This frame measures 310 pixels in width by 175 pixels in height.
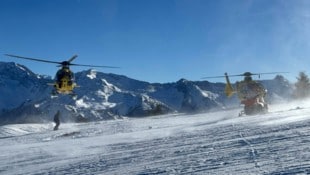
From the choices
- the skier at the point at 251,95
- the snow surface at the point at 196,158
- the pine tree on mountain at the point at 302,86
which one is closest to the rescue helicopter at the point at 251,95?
the skier at the point at 251,95

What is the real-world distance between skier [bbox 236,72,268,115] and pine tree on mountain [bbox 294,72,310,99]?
5105cm

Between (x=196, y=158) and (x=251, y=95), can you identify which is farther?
(x=251, y=95)

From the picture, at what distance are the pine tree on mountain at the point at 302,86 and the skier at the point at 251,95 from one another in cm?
5105

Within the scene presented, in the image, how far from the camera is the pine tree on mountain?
8300cm

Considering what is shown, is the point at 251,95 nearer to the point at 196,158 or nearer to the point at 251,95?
the point at 251,95

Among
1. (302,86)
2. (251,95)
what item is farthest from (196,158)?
(302,86)

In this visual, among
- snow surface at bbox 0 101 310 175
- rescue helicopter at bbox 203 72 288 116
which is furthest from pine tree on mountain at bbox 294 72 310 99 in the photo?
snow surface at bbox 0 101 310 175

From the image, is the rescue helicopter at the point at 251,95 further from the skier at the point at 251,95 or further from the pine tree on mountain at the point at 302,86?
the pine tree on mountain at the point at 302,86

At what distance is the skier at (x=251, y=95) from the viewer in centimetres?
A: 3262

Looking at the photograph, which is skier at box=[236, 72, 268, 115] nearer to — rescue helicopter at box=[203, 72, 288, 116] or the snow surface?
rescue helicopter at box=[203, 72, 288, 116]

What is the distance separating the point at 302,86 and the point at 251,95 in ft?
180

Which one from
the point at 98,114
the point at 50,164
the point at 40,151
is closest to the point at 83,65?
the point at 40,151

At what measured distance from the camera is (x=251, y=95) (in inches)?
1337

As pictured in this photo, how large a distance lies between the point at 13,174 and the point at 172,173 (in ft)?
16.0
